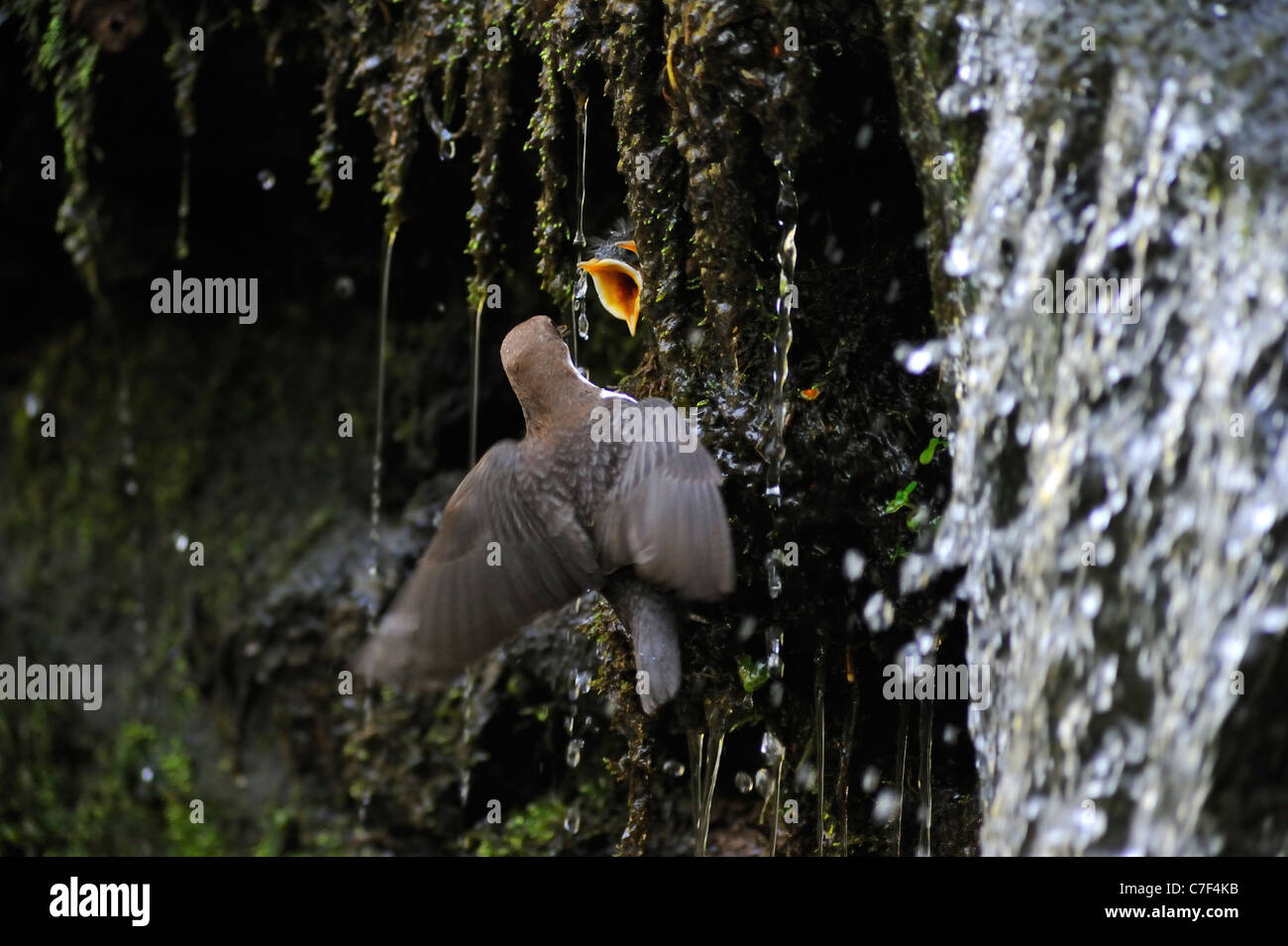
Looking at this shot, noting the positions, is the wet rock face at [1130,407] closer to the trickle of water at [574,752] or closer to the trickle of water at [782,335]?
the trickle of water at [782,335]

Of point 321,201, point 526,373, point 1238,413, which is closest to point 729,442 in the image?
point 526,373

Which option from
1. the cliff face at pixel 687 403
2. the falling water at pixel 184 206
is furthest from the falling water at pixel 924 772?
the falling water at pixel 184 206

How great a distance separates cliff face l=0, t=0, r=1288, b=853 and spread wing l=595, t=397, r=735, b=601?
0.27 meters

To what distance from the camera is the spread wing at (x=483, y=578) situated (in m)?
3.46

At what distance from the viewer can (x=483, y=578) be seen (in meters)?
3.62

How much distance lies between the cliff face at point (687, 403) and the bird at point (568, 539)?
0.23 meters

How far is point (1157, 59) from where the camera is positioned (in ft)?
9.16

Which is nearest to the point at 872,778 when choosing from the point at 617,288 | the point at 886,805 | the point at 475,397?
the point at 886,805

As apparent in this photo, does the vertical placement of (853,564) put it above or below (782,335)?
below

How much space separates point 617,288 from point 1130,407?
1.78 metres

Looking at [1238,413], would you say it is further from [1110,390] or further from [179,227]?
[179,227]

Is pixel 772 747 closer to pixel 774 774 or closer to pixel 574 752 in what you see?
pixel 774 774

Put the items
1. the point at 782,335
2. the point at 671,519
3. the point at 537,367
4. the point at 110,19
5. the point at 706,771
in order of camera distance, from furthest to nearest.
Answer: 1. the point at 110,19
2. the point at 706,771
3. the point at 537,367
4. the point at 782,335
5. the point at 671,519

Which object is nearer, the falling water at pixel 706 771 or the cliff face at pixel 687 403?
the cliff face at pixel 687 403
